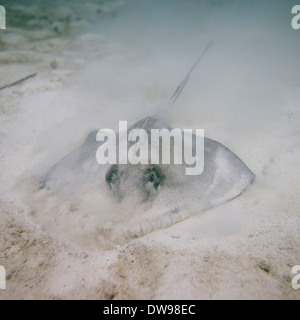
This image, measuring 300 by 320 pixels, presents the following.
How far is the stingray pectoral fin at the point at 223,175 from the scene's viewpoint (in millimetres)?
2639

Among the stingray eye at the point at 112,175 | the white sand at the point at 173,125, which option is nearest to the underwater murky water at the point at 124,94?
the white sand at the point at 173,125

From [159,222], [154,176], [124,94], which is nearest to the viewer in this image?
[159,222]

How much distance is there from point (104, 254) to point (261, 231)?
182 cm

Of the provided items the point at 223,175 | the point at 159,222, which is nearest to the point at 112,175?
the point at 159,222

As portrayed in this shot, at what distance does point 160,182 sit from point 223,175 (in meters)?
1.05

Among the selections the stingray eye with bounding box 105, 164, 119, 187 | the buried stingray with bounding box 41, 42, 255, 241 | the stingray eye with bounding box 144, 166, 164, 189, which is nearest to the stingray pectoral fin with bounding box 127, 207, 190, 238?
the buried stingray with bounding box 41, 42, 255, 241

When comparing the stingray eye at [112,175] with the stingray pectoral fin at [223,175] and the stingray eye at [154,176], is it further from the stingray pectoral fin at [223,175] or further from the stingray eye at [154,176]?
the stingray pectoral fin at [223,175]

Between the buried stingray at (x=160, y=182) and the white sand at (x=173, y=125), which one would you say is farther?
the buried stingray at (x=160, y=182)

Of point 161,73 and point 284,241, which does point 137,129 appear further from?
point 161,73

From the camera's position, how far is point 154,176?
8.17 ft

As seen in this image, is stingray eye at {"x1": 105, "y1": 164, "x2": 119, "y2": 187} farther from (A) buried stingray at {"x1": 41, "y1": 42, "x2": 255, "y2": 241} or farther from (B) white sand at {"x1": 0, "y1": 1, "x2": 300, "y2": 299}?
(B) white sand at {"x1": 0, "y1": 1, "x2": 300, "y2": 299}

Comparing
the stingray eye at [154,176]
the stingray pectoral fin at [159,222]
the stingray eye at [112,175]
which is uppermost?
the stingray eye at [154,176]

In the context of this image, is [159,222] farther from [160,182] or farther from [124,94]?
[124,94]

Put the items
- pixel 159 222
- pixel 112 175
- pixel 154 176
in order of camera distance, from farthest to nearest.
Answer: pixel 112 175, pixel 154 176, pixel 159 222
